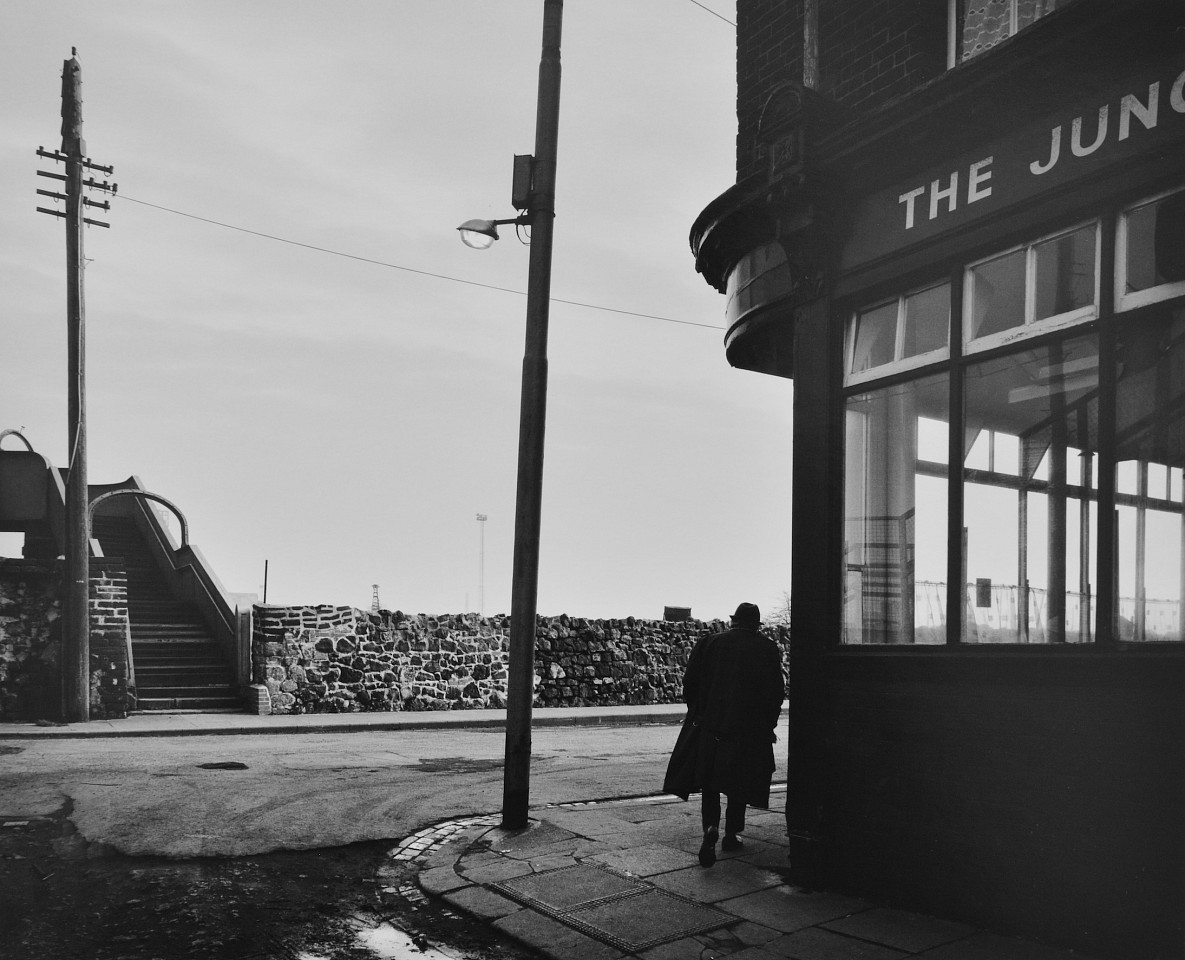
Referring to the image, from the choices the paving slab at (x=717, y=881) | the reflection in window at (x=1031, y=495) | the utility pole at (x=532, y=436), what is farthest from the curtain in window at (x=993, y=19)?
the paving slab at (x=717, y=881)

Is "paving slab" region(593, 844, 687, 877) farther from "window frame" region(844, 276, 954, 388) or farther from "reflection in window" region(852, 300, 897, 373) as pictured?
"reflection in window" region(852, 300, 897, 373)

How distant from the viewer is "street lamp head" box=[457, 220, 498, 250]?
27.7 feet

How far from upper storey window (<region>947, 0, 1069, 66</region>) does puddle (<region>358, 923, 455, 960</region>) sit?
19.1 feet

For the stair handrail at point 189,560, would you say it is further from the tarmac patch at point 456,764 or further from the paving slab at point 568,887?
the paving slab at point 568,887

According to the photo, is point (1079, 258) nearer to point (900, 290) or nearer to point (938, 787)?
point (900, 290)

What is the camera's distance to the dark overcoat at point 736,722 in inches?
277

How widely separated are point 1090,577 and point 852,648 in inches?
60.6

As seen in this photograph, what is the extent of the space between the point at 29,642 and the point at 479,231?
12.7m

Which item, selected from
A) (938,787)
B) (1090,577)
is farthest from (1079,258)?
(938,787)

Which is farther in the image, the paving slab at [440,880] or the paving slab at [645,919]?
the paving slab at [440,880]

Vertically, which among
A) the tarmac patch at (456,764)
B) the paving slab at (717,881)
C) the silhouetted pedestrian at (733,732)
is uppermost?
the silhouetted pedestrian at (733,732)

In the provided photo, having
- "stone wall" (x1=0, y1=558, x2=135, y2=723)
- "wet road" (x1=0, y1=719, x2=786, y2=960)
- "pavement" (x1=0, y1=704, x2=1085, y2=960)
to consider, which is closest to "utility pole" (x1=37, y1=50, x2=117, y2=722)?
"stone wall" (x1=0, y1=558, x2=135, y2=723)

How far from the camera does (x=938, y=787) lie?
588cm

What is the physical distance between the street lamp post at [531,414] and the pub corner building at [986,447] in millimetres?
1427
